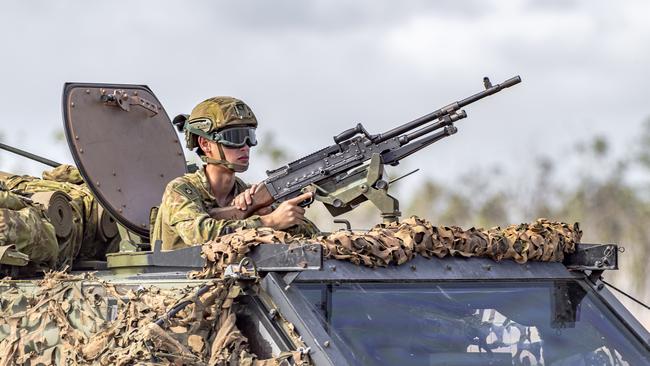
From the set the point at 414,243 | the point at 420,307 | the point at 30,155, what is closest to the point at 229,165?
the point at 414,243

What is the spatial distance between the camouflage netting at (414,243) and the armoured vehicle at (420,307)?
0.04 metres

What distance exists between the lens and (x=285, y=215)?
582 centimetres

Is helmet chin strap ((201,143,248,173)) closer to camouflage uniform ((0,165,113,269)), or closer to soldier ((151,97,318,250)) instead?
soldier ((151,97,318,250))

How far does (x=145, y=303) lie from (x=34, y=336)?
22.2 inches

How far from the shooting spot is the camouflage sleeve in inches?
225

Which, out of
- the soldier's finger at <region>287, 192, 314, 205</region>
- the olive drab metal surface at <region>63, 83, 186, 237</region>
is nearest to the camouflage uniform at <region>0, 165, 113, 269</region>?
the olive drab metal surface at <region>63, 83, 186, 237</region>

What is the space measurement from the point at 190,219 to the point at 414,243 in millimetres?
1279

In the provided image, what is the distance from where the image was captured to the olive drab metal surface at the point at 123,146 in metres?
6.59

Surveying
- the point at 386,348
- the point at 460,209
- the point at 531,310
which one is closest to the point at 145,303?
the point at 386,348

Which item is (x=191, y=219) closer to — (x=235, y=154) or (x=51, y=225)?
(x=235, y=154)

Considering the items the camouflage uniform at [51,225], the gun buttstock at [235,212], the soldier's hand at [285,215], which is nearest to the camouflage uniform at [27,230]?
the camouflage uniform at [51,225]

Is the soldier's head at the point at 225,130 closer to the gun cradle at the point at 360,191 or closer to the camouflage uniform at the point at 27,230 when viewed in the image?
the gun cradle at the point at 360,191

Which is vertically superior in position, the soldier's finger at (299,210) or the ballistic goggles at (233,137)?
Result: the ballistic goggles at (233,137)

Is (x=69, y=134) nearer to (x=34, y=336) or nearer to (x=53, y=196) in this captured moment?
(x=53, y=196)
